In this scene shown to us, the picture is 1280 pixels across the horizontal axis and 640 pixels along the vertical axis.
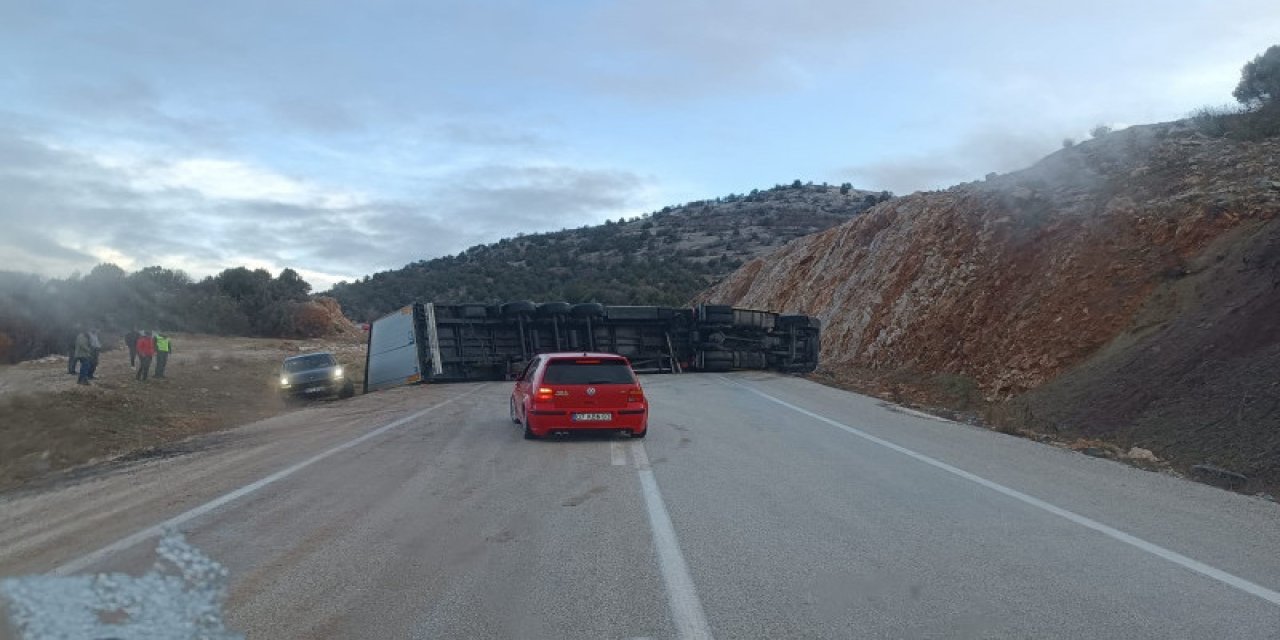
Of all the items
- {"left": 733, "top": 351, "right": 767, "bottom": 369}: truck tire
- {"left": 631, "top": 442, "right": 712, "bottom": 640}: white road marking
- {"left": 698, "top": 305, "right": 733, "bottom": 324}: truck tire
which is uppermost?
{"left": 698, "top": 305, "right": 733, "bottom": 324}: truck tire

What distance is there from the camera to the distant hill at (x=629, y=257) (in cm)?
8156

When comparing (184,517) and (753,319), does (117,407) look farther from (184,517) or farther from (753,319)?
(753,319)

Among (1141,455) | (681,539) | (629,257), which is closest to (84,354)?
(681,539)

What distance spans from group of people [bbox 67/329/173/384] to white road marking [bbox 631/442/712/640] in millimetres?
19179

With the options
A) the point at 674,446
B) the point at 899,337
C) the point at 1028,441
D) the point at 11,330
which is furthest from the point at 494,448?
the point at 11,330

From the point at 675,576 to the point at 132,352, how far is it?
29745mm

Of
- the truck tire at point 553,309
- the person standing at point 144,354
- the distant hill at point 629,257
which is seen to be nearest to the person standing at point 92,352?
the person standing at point 144,354

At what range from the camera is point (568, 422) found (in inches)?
A: 579

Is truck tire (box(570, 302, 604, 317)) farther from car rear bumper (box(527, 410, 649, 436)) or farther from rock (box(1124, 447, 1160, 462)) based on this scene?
rock (box(1124, 447, 1160, 462))

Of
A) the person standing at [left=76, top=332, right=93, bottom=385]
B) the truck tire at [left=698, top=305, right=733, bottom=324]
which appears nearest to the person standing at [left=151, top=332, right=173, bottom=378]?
the person standing at [left=76, top=332, right=93, bottom=385]

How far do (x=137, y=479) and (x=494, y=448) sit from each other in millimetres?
4430

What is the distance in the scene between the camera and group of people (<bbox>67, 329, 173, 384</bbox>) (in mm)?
24219

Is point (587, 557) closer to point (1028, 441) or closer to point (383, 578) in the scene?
point (383, 578)

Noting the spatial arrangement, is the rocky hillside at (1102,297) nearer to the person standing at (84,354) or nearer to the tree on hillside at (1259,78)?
the tree on hillside at (1259,78)
